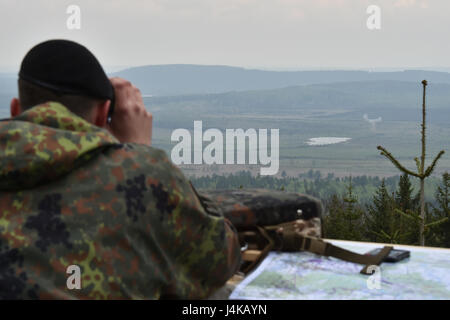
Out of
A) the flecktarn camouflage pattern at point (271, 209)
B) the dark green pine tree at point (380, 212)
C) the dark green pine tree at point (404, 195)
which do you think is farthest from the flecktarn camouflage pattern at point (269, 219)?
the dark green pine tree at point (404, 195)

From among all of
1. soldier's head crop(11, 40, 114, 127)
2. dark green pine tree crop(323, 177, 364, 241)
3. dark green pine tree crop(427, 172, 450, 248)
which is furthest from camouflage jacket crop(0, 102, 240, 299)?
dark green pine tree crop(427, 172, 450, 248)

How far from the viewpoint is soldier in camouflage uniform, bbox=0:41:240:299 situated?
→ 63.5 inches

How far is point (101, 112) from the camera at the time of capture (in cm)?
199

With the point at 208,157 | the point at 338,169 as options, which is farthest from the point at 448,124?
the point at 208,157

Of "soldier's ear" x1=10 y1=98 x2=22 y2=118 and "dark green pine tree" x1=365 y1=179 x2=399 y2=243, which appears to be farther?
"dark green pine tree" x1=365 y1=179 x2=399 y2=243

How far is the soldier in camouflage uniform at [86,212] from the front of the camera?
1.61 metres

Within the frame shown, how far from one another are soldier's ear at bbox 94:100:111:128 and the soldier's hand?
0.19m

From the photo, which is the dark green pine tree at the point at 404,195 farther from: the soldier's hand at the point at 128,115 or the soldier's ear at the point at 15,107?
the soldier's ear at the point at 15,107

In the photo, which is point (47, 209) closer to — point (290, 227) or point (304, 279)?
point (304, 279)

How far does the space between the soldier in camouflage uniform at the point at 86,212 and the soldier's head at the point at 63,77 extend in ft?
0.05

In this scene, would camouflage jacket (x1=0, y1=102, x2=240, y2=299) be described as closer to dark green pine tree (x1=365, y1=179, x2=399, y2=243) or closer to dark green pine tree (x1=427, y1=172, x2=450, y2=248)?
dark green pine tree (x1=427, y1=172, x2=450, y2=248)
